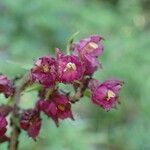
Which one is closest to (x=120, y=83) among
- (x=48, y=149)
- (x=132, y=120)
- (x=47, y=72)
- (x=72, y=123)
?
(x=47, y=72)

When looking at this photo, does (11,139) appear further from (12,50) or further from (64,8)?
(64,8)

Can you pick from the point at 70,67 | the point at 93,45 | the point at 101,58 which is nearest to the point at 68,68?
the point at 70,67

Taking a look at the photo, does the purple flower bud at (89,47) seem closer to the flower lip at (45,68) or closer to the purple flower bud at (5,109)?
the flower lip at (45,68)

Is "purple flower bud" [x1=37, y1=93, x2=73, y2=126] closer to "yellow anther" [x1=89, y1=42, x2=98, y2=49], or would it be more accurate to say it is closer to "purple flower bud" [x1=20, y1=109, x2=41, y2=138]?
"purple flower bud" [x1=20, y1=109, x2=41, y2=138]

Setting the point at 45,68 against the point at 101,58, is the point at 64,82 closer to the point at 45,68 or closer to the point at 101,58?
the point at 45,68

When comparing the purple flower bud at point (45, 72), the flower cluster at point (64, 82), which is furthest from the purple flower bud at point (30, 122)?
the purple flower bud at point (45, 72)
